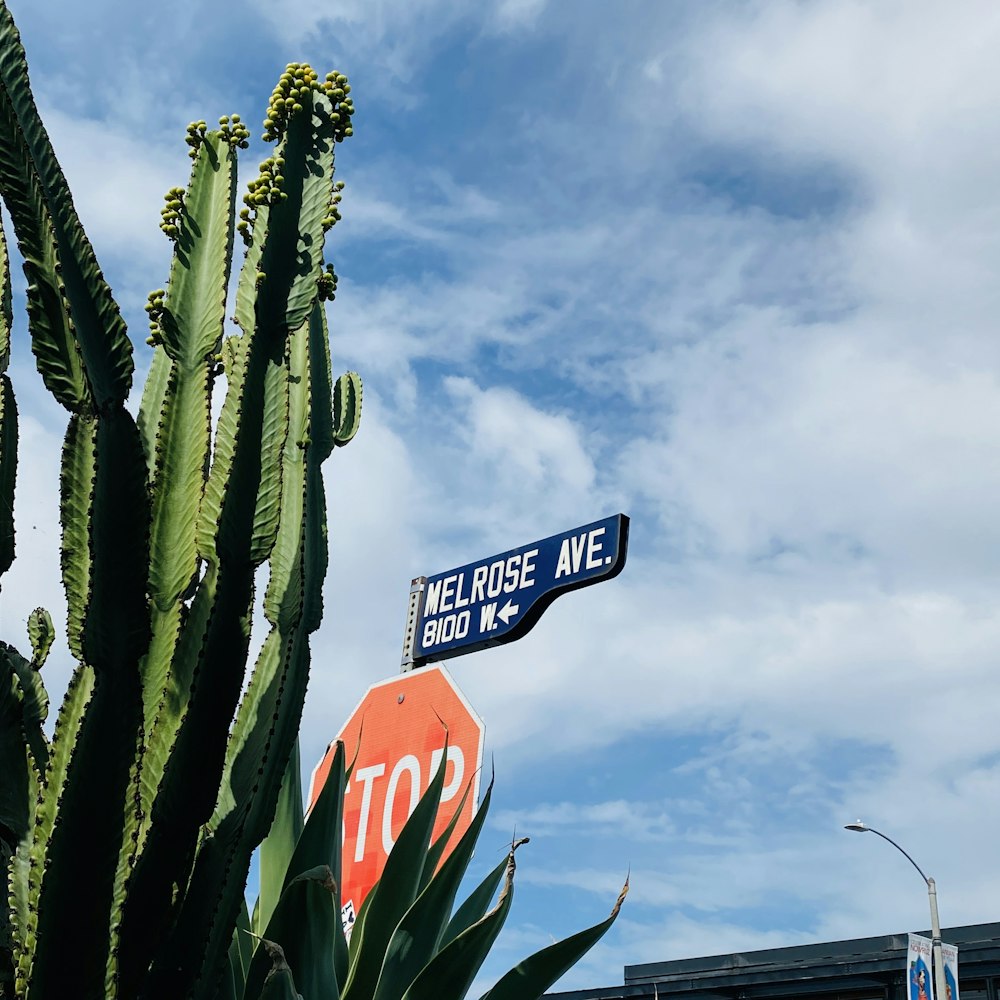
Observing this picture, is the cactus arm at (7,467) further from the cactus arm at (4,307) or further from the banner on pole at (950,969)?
the banner on pole at (950,969)

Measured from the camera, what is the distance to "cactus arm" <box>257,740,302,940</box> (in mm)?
3246

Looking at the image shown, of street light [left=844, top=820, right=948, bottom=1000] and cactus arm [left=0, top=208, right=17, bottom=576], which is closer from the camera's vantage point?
cactus arm [left=0, top=208, right=17, bottom=576]

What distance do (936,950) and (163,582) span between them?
55.8 ft

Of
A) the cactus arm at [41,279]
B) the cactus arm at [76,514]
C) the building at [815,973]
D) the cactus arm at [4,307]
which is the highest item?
the building at [815,973]

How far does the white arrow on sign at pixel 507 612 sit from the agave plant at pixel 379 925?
4.88 feet

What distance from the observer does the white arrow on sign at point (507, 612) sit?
4789mm

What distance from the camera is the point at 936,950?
1655 centimetres

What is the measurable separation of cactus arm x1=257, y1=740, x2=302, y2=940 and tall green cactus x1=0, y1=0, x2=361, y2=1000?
0.83m

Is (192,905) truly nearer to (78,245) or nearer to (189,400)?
(189,400)

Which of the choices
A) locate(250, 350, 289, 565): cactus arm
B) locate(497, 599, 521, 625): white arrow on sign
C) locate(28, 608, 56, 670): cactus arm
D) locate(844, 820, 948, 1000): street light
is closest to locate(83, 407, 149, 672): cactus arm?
locate(250, 350, 289, 565): cactus arm

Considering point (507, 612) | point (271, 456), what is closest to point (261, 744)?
point (271, 456)

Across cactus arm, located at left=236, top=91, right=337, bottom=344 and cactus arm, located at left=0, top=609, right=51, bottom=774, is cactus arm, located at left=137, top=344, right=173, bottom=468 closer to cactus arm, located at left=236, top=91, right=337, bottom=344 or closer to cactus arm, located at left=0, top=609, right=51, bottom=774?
cactus arm, located at left=236, top=91, right=337, bottom=344

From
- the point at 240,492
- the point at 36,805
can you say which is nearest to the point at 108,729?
the point at 36,805

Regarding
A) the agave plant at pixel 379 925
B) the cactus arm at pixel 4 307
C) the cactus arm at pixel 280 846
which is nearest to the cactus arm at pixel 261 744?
the agave plant at pixel 379 925
